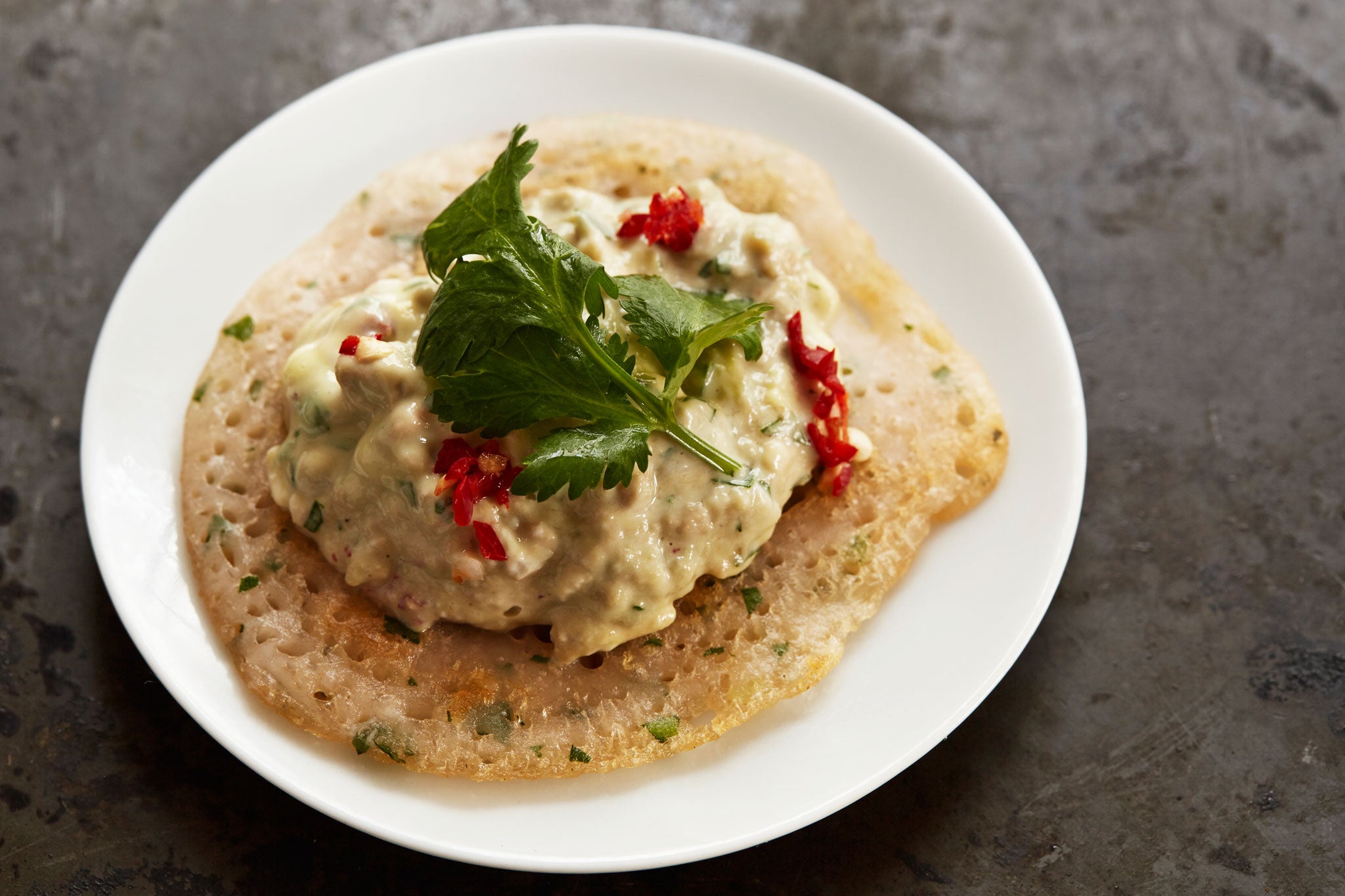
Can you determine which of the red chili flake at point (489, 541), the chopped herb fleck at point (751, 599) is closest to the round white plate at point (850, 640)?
the chopped herb fleck at point (751, 599)

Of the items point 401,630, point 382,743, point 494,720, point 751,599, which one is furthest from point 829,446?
point 382,743

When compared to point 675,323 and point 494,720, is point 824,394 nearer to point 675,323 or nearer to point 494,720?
point 675,323

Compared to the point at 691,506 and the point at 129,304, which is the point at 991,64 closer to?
the point at 691,506

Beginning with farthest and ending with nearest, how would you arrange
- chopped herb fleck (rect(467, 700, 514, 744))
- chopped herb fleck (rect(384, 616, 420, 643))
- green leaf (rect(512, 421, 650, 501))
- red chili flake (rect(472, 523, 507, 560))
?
chopped herb fleck (rect(384, 616, 420, 643))
chopped herb fleck (rect(467, 700, 514, 744))
red chili flake (rect(472, 523, 507, 560))
green leaf (rect(512, 421, 650, 501))

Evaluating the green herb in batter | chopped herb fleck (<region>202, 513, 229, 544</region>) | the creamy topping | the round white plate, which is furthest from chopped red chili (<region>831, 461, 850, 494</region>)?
chopped herb fleck (<region>202, 513, 229, 544</region>)

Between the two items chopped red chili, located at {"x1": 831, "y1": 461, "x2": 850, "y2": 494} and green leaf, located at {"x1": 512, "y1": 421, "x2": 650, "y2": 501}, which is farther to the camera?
chopped red chili, located at {"x1": 831, "y1": 461, "x2": 850, "y2": 494}

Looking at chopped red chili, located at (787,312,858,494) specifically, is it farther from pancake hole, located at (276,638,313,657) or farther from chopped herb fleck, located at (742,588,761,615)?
pancake hole, located at (276,638,313,657)

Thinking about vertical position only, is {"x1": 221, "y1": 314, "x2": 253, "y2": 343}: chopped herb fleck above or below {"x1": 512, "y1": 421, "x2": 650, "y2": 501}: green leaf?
below

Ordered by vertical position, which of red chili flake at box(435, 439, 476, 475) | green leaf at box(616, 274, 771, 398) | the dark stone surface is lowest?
the dark stone surface
